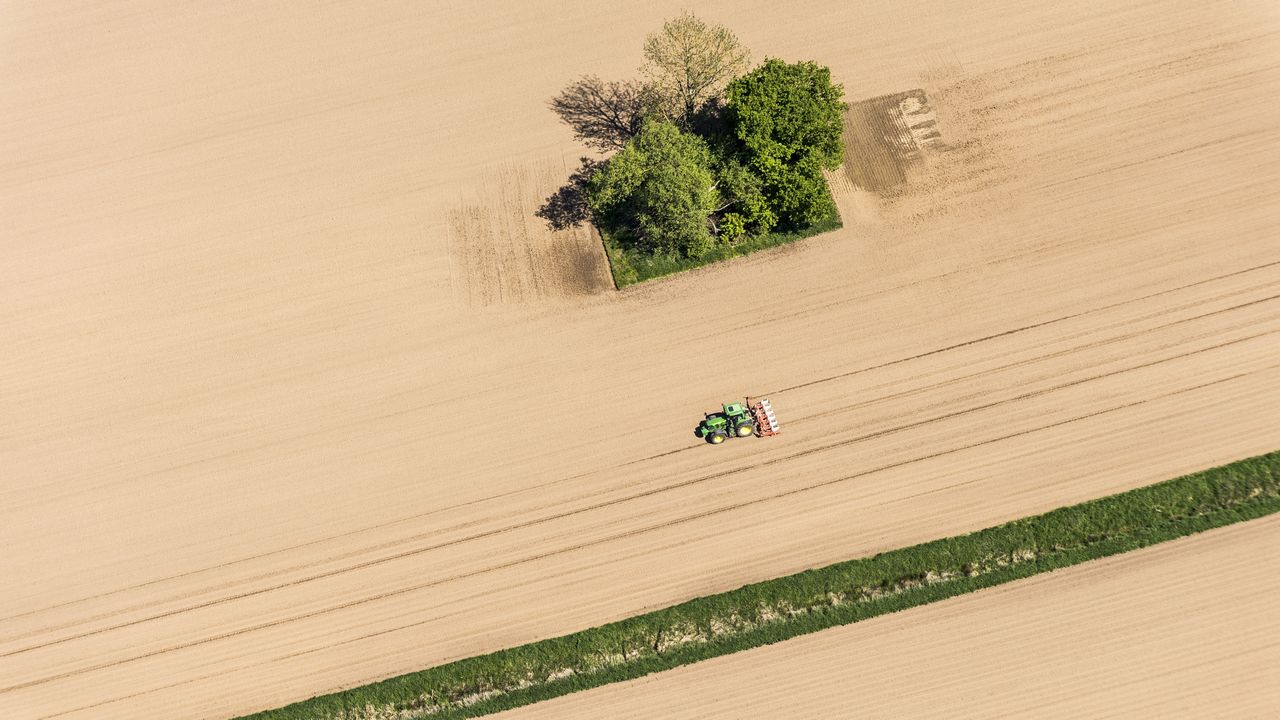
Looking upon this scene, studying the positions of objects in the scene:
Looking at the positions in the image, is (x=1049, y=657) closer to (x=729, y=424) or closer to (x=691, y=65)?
(x=729, y=424)

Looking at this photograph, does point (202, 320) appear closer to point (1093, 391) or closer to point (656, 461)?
point (656, 461)

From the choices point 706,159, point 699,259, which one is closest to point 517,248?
point 699,259

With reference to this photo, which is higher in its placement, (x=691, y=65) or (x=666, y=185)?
(x=691, y=65)

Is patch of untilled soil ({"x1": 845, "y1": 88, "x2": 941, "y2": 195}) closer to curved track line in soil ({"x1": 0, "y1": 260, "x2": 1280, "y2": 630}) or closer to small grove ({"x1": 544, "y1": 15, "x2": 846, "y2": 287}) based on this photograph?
small grove ({"x1": 544, "y1": 15, "x2": 846, "y2": 287})

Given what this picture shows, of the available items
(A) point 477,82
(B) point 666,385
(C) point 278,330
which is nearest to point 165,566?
(C) point 278,330

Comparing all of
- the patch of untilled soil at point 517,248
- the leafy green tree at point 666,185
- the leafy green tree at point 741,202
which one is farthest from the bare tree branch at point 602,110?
the leafy green tree at point 741,202
